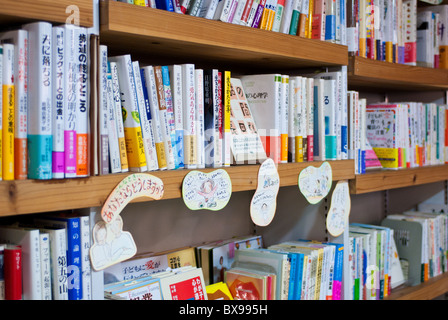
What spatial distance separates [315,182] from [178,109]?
21.6 inches

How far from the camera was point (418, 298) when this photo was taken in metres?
2.17

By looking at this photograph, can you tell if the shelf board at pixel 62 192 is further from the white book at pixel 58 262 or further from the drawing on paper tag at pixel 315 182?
the drawing on paper tag at pixel 315 182

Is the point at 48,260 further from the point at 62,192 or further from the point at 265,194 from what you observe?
the point at 265,194

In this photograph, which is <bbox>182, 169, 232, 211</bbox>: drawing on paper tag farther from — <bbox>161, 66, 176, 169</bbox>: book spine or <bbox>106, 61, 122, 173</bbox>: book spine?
<bbox>106, 61, 122, 173</bbox>: book spine

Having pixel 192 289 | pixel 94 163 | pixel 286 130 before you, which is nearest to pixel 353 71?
pixel 286 130

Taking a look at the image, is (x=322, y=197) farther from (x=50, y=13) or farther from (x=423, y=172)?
(x=50, y=13)

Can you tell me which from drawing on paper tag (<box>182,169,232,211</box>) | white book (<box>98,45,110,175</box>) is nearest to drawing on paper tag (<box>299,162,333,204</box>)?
drawing on paper tag (<box>182,169,232,211</box>)

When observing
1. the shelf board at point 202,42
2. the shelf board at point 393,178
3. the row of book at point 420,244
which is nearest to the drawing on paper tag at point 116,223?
the shelf board at point 202,42

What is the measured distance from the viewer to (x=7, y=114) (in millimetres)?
970

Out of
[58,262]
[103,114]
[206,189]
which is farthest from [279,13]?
[58,262]

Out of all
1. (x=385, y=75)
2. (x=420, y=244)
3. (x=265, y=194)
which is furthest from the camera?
(x=420, y=244)

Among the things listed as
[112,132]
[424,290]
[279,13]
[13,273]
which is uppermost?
[279,13]

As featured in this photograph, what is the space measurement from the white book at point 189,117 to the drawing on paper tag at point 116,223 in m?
0.12

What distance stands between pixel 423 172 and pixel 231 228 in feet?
2.77
